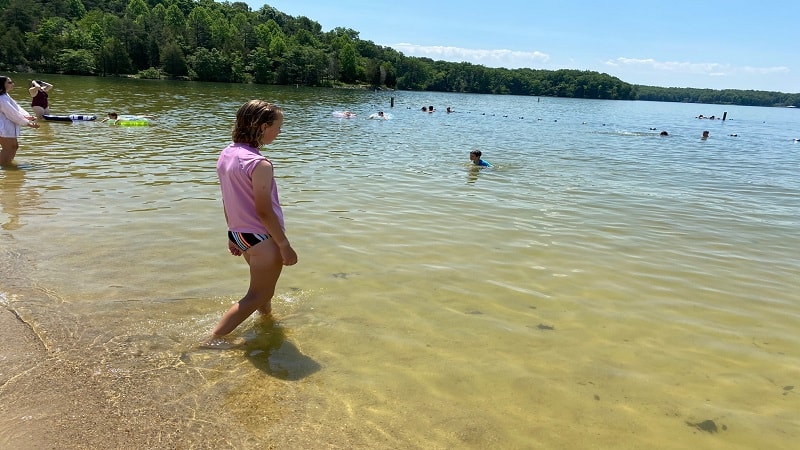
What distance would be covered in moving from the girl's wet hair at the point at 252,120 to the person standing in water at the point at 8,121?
35.4ft

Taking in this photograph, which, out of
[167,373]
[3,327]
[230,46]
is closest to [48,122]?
[3,327]

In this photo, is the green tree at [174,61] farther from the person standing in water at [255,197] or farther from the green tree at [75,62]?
the person standing in water at [255,197]

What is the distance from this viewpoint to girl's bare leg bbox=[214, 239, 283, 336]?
455 centimetres

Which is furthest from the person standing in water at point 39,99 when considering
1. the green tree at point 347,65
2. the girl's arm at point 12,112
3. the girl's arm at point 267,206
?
the green tree at point 347,65

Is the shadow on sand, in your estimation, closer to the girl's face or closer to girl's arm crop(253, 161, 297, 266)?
girl's arm crop(253, 161, 297, 266)

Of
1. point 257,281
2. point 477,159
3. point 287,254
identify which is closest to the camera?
point 287,254

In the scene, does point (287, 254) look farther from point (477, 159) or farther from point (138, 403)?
point (477, 159)

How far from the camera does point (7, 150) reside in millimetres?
12422

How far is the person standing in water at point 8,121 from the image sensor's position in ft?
38.7

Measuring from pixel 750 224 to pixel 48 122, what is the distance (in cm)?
2574

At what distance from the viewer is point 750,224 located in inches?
429

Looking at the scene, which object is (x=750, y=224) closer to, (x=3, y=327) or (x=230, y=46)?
(x=3, y=327)

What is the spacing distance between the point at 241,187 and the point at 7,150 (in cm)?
1168

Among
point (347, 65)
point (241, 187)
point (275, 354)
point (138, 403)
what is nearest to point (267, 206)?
point (241, 187)
